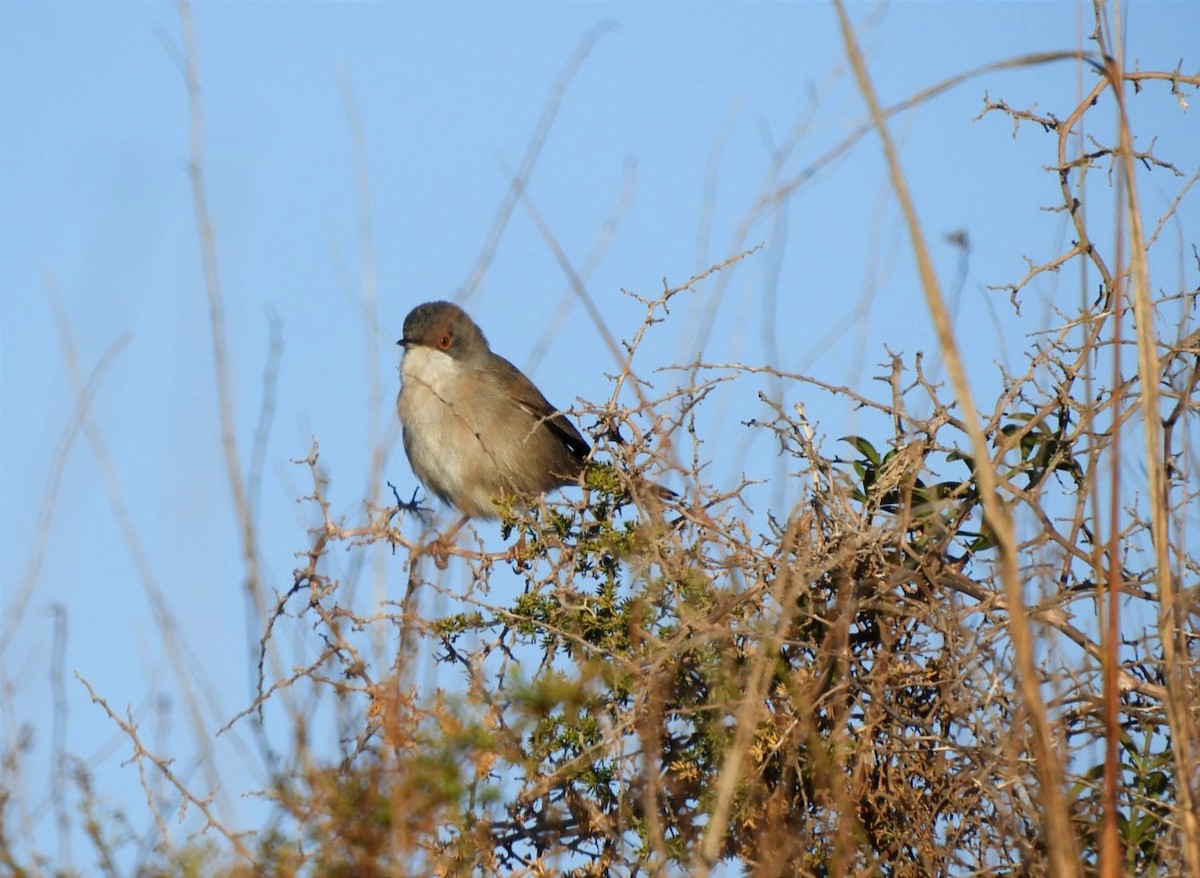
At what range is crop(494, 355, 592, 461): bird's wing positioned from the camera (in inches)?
271

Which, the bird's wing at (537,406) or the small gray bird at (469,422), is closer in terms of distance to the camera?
the small gray bird at (469,422)

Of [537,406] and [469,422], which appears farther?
[537,406]

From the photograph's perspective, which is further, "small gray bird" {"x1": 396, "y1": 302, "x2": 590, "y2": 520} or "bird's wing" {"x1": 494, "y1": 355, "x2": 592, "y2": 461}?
"bird's wing" {"x1": 494, "y1": 355, "x2": 592, "y2": 461}

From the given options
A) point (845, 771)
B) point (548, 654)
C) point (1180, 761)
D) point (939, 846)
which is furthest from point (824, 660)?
point (1180, 761)

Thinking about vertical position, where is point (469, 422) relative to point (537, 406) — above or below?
below

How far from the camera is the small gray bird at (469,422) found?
21.8 feet

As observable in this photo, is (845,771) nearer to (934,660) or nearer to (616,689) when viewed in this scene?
(934,660)

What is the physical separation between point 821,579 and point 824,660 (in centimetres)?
31

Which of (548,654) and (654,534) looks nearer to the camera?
(654,534)

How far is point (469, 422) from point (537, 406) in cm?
65

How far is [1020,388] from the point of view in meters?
3.65

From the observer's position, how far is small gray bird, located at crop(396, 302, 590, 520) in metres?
6.65

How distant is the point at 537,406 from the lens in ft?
23.8

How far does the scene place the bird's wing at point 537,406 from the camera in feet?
22.6
